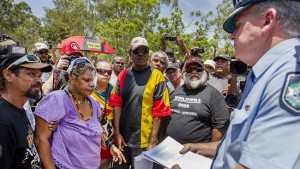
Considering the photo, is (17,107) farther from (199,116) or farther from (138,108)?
(199,116)

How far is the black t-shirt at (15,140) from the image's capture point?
2.01 meters

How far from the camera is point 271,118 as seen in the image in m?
0.94

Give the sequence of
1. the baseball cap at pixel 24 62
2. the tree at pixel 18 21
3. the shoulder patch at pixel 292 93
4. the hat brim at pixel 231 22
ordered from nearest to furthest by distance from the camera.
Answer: the shoulder patch at pixel 292 93 → the hat brim at pixel 231 22 → the baseball cap at pixel 24 62 → the tree at pixel 18 21

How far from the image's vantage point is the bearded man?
11.4 feet

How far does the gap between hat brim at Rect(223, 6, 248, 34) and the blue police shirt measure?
0.21m

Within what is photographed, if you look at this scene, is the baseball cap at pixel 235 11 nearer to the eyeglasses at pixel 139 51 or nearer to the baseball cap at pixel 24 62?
the baseball cap at pixel 24 62

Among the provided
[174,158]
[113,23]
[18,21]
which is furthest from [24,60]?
[18,21]

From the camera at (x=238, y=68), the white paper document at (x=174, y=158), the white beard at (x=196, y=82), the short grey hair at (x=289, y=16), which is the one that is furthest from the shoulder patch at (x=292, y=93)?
the white beard at (x=196, y=82)

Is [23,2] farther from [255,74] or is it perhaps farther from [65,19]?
[255,74]

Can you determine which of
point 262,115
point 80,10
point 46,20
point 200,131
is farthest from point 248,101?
point 46,20

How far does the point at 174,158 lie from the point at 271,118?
1209mm

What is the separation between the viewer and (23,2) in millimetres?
34812

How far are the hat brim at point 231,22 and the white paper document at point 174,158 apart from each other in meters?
0.92

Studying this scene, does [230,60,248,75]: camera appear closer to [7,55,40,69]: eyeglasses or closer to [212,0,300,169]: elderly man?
[212,0,300,169]: elderly man
